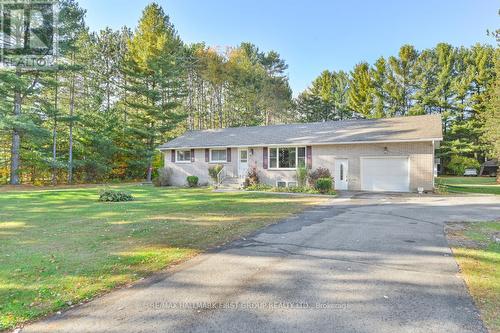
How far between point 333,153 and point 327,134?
178cm

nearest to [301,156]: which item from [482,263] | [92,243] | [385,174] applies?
[385,174]

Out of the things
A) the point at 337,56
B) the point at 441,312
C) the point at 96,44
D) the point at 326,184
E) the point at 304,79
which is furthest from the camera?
the point at 304,79

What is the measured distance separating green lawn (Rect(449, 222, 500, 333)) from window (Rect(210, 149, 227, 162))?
14457mm

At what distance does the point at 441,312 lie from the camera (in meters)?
3.16

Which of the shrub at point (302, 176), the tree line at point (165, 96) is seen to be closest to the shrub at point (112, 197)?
the shrub at point (302, 176)

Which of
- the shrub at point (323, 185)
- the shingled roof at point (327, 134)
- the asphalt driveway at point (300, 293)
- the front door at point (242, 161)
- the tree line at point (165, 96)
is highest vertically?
the tree line at point (165, 96)

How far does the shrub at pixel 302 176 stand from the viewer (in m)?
16.4

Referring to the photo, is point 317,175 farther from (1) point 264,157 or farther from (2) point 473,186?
(2) point 473,186

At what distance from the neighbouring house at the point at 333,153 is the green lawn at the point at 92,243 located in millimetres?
7549

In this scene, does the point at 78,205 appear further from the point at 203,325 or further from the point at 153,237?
the point at 203,325

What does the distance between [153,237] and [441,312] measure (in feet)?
17.3

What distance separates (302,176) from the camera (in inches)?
651

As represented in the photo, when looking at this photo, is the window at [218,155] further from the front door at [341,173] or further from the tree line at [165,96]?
the tree line at [165,96]

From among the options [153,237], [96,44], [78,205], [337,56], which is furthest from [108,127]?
[337,56]
